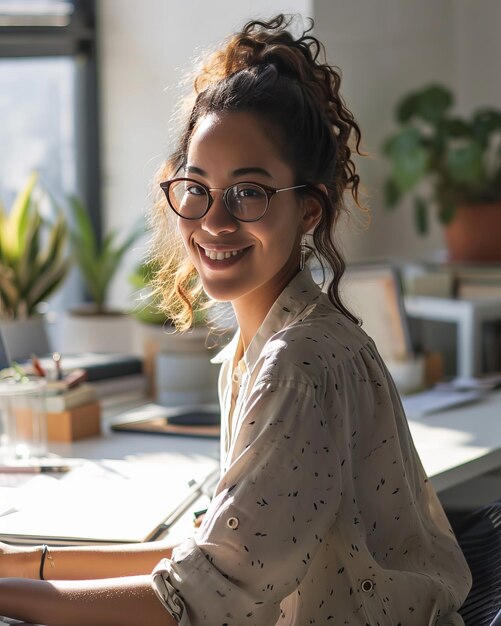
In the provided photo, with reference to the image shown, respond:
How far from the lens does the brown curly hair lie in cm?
118

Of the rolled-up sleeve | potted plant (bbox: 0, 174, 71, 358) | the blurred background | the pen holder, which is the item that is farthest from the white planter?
the rolled-up sleeve

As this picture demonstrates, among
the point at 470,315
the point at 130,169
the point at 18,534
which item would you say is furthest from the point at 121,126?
the point at 18,534

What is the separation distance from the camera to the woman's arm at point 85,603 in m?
1.02

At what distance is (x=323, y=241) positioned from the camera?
1251 mm

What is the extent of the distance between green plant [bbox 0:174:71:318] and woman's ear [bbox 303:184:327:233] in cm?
137

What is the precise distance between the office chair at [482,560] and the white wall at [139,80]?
166 centimetres

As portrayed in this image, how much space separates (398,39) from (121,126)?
2.92ft

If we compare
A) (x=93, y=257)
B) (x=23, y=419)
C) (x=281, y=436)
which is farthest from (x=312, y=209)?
(x=93, y=257)

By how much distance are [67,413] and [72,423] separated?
23mm

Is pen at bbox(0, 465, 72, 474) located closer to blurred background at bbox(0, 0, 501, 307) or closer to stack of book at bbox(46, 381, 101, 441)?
stack of book at bbox(46, 381, 101, 441)

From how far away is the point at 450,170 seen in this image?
287cm

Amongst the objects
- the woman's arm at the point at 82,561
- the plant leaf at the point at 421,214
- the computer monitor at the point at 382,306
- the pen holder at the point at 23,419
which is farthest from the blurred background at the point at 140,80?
the woman's arm at the point at 82,561

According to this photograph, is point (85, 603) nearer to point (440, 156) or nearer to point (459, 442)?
point (459, 442)

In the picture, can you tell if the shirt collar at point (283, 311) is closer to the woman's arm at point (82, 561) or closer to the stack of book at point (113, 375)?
the woman's arm at point (82, 561)
